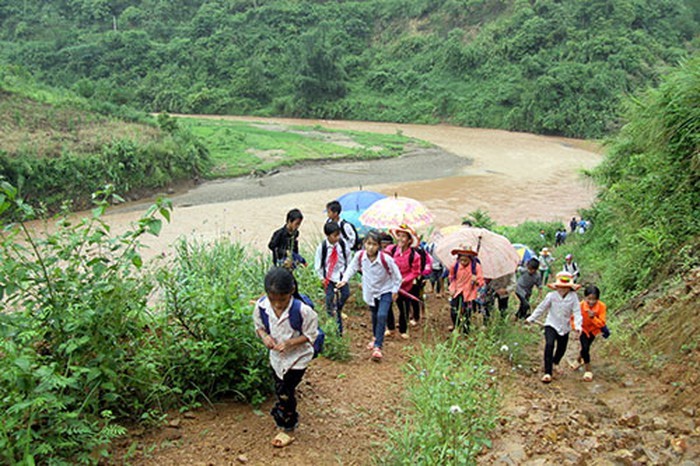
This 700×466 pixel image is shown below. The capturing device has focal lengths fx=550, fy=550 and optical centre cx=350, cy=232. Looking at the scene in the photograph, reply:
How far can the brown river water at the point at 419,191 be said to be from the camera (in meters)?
18.3

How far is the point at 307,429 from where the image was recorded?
358 centimetres

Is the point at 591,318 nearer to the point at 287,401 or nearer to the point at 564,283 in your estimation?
the point at 564,283

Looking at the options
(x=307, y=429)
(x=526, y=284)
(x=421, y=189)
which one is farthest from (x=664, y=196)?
(x=421, y=189)

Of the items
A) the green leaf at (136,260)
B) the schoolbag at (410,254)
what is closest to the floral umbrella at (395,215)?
the schoolbag at (410,254)

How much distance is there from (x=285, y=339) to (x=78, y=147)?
2040 centimetres

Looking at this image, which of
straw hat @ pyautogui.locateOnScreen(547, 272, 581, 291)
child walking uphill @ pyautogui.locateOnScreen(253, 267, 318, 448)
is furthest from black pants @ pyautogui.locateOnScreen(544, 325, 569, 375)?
child walking uphill @ pyautogui.locateOnScreen(253, 267, 318, 448)

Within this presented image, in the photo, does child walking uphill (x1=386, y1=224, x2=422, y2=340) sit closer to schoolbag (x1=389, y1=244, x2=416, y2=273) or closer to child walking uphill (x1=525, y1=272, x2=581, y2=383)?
schoolbag (x1=389, y1=244, x2=416, y2=273)

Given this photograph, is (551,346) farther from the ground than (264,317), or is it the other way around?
(264,317)

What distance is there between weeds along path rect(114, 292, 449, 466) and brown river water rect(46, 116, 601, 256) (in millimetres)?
9609

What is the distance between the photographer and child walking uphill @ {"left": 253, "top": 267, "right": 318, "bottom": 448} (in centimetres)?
330

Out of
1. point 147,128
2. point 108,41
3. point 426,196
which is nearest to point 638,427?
point 426,196

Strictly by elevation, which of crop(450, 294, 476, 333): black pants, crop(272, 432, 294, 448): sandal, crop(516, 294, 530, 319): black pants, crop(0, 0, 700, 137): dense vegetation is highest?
crop(0, 0, 700, 137): dense vegetation

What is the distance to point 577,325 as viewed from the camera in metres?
5.12

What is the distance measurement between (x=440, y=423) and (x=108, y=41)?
57715 mm
